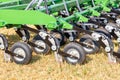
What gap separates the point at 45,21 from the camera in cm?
611

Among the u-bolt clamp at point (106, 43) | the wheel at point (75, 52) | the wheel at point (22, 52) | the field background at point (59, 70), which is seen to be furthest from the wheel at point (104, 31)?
the wheel at point (22, 52)

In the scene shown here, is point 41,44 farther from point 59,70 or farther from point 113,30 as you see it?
point 113,30

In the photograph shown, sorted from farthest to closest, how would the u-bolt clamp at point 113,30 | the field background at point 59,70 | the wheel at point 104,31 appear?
the wheel at point 104,31
the u-bolt clamp at point 113,30
the field background at point 59,70

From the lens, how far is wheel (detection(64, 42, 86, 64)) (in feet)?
19.8

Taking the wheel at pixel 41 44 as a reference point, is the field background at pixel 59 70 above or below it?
below

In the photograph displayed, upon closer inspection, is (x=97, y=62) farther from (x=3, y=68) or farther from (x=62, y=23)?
(x=3, y=68)

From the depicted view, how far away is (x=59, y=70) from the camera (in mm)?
5996

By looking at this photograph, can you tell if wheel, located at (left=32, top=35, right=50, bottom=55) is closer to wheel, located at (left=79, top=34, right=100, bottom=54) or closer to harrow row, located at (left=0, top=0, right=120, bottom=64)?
harrow row, located at (left=0, top=0, right=120, bottom=64)

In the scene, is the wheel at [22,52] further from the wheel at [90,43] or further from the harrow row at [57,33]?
the wheel at [90,43]

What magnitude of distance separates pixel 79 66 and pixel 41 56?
1.00 m

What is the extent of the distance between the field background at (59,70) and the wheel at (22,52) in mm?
94

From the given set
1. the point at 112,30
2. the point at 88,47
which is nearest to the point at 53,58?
the point at 88,47

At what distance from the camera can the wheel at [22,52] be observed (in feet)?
20.3

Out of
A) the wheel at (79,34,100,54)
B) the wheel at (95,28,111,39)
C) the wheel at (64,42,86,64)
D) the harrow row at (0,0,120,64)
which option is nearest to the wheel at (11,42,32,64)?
the harrow row at (0,0,120,64)
